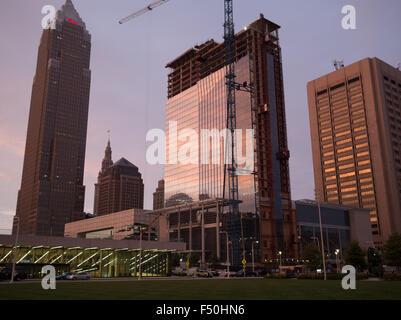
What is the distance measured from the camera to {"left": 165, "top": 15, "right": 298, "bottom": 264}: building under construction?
145000mm

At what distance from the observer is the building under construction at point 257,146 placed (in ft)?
476

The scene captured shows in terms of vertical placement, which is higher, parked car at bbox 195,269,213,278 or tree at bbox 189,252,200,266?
tree at bbox 189,252,200,266

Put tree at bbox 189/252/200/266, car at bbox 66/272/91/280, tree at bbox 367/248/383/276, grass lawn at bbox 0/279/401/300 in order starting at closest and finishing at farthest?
grass lawn at bbox 0/279/401/300 → car at bbox 66/272/91/280 → tree at bbox 367/248/383/276 → tree at bbox 189/252/200/266

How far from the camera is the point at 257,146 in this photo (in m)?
158

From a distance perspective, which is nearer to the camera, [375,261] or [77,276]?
[77,276]

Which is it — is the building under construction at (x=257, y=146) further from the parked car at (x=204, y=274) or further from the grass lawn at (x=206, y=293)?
the grass lawn at (x=206, y=293)

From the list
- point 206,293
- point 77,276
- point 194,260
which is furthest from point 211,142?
point 206,293

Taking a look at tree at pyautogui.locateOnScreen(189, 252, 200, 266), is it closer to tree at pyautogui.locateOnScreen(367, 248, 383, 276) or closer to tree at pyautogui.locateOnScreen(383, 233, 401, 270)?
tree at pyautogui.locateOnScreen(367, 248, 383, 276)

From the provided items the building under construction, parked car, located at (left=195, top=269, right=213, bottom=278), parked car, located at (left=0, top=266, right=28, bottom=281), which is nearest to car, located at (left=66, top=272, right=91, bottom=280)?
parked car, located at (left=0, top=266, right=28, bottom=281)

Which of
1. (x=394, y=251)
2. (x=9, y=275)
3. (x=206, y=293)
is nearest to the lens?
(x=206, y=293)

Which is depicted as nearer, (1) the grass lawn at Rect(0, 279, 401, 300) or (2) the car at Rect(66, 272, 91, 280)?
(1) the grass lawn at Rect(0, 279, 401, 300)

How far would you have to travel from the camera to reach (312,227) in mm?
155250

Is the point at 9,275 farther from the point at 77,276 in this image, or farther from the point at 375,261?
the point at 375,261
